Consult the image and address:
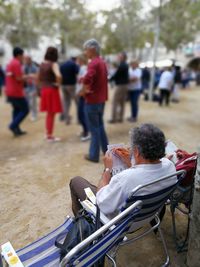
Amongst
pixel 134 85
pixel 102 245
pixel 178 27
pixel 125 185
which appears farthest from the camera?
pixel 178 27

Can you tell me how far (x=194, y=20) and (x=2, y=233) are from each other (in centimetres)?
2056

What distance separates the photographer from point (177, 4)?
528 inches

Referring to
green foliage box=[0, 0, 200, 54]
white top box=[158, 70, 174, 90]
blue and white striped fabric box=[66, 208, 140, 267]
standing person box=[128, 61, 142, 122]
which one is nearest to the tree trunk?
blue and white striped fabric box=[66, 208, 140, 267]

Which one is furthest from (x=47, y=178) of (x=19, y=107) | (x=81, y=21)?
(x=81, y=21)

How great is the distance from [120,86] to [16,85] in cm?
260

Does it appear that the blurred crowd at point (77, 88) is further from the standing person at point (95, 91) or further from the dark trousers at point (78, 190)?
the dark trousers at point (78, 190)

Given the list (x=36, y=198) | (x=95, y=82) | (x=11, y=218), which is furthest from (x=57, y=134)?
(x=11, y=218)

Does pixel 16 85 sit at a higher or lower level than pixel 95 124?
higher

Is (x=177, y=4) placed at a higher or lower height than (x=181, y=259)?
higher

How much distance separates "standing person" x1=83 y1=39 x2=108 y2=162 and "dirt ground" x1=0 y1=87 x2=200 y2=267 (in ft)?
1.42

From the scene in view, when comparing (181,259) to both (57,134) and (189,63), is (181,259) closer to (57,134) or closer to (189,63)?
(57,134)

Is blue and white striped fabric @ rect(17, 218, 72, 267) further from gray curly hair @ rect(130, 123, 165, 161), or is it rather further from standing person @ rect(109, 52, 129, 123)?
standing person @ rect(109, 52, 129, 123)

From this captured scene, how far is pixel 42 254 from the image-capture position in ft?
7.28

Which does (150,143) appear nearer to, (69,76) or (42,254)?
(42,254)
